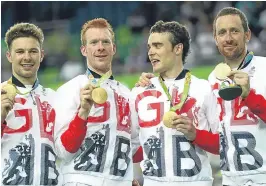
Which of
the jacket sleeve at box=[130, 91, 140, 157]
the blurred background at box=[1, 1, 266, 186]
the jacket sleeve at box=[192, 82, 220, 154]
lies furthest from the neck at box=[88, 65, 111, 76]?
the blurred background at box=[1, 1, 266, 186]

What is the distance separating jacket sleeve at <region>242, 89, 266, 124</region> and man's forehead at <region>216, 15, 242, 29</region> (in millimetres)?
660

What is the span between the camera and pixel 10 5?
18.3 metres

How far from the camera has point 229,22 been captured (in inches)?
316

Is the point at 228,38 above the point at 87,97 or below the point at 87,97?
above

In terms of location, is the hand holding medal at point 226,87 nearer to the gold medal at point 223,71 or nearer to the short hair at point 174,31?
the gold medal at point 223,71

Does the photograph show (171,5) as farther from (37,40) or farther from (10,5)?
(37,40)

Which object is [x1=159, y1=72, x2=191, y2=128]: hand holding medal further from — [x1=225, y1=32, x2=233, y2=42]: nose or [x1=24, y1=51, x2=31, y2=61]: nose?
[x1=24, y1=51, x2=31, y2=61]: nose

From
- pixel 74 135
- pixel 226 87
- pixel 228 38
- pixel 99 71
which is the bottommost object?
pixel 74 135

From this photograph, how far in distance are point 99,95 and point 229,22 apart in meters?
1.34

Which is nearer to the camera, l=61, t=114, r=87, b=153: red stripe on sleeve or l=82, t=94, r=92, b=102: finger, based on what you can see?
l=82, t=94, r=92, b=102: finger

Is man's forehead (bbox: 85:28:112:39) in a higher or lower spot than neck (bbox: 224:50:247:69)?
higher

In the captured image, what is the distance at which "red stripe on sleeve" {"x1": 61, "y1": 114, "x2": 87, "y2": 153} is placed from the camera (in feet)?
25.5

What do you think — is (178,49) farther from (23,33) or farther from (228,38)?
(23,33)

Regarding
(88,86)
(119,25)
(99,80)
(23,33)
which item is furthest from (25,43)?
(119,25)
